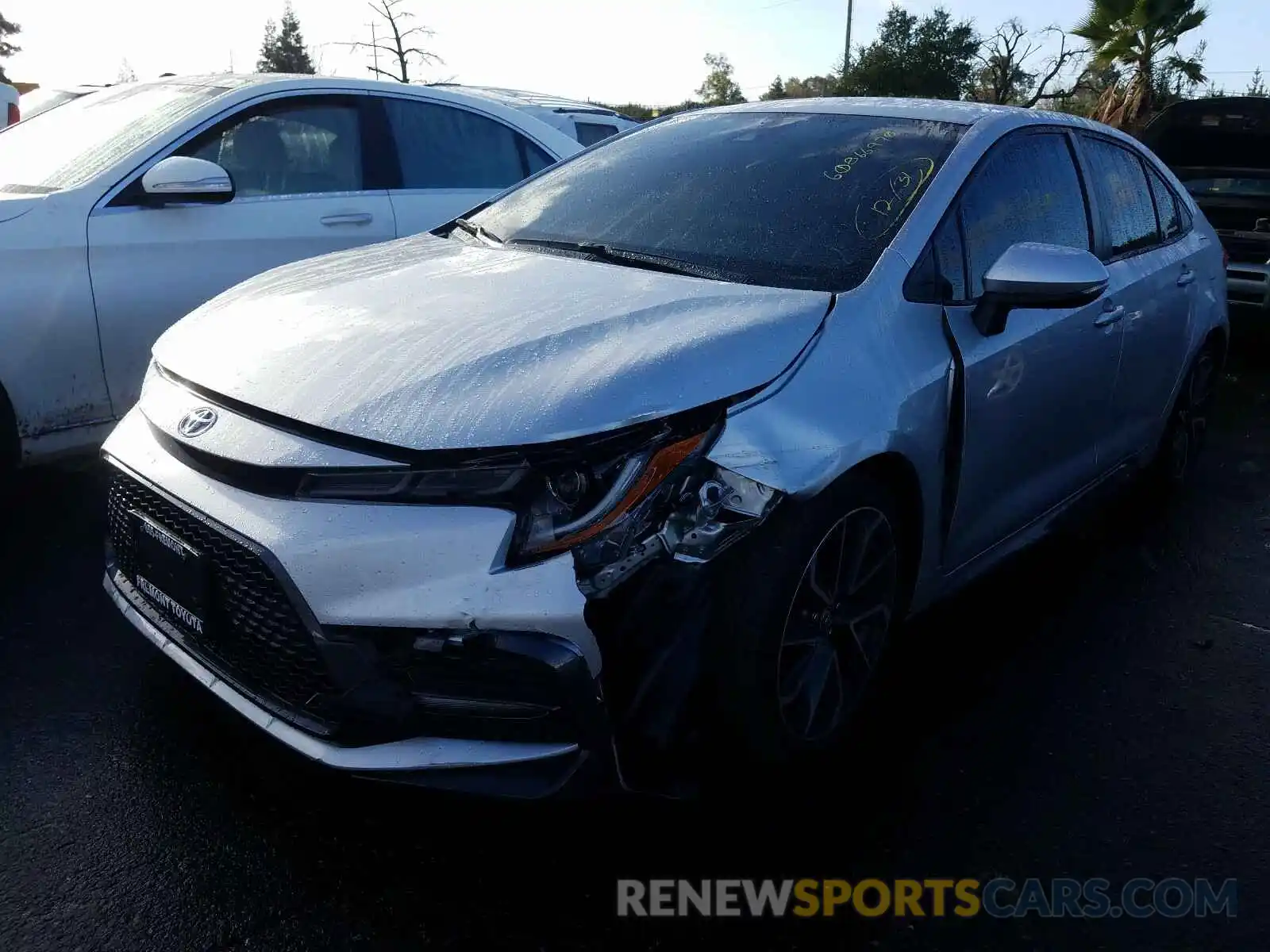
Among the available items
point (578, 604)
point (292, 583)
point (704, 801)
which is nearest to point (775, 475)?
point (578, 604)

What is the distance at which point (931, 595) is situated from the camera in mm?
2961

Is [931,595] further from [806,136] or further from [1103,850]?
[806,136]

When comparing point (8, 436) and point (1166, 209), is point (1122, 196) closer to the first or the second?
point (1166, 209)

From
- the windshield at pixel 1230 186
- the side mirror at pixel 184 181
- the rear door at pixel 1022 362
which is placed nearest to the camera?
the rear door at pixel 1022 362

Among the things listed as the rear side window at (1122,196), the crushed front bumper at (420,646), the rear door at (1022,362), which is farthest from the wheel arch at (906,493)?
the rear side window at (1122,196)

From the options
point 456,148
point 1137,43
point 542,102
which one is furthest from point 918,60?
point 456,148

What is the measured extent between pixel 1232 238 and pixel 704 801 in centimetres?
754

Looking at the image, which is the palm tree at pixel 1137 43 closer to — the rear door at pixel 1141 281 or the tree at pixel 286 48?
the rear door at pixel 1141 281

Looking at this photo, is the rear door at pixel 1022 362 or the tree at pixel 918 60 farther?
the tree at pixel 918 60

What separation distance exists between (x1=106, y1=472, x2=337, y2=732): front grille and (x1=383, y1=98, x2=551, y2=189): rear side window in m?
3.03

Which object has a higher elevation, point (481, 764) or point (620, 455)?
point (620, 455)

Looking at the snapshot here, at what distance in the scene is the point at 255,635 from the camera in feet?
7.18

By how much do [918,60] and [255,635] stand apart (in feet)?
133

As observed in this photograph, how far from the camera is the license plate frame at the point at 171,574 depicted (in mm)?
2244
